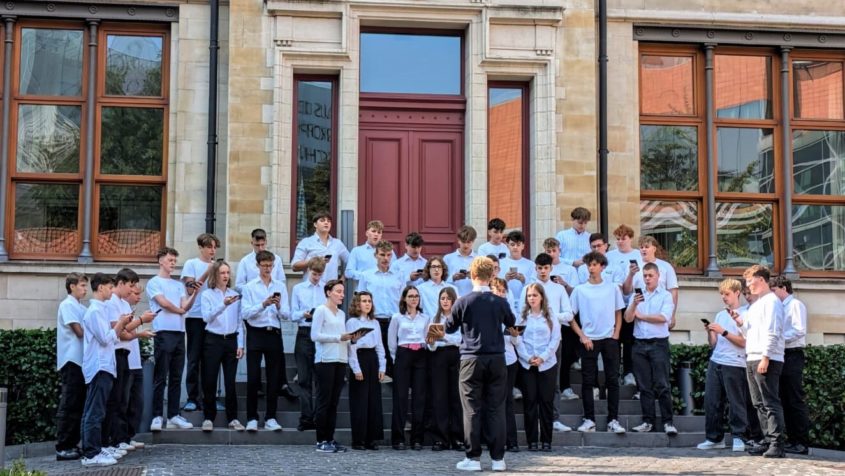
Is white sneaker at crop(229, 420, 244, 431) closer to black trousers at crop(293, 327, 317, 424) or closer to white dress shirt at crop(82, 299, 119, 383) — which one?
black trousers at crop(293, 327, 317, 424)

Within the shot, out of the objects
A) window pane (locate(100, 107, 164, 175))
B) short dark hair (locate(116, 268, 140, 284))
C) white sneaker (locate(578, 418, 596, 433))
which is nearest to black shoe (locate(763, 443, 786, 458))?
white sneaker (locate(578, 418, 596, 433))

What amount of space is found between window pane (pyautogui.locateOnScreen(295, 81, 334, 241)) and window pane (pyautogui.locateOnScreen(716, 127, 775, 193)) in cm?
570

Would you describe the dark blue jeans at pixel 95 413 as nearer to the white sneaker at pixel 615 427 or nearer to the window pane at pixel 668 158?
the white sneaker at pixel 615 427

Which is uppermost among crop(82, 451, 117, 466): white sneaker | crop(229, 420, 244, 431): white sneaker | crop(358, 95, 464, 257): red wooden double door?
crop(358, 95, 464, 257): red wooden double door

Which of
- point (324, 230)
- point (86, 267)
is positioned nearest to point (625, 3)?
point (324, 230)

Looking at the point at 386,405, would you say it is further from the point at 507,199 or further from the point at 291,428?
the point at 507,199

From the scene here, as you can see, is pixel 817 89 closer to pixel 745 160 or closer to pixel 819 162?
pixel 819 162

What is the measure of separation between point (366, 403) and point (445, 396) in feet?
2.82

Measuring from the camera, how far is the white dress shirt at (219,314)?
12.9 m

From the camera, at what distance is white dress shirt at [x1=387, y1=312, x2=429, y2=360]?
12.7 m

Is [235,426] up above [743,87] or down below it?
below

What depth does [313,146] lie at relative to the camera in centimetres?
1611

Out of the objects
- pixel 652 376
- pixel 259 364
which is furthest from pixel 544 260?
pixel 259 364

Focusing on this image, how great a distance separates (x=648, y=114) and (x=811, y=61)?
2667 millimetres
